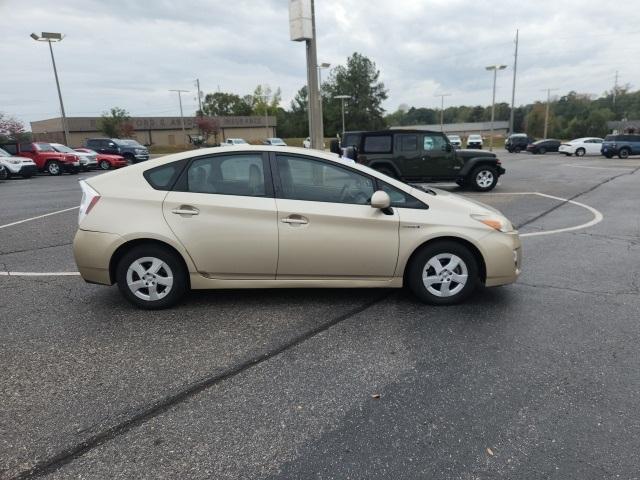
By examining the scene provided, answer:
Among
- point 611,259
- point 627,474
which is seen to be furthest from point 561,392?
point 611,259

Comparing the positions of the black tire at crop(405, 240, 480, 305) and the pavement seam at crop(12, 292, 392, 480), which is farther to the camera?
the black tire at crop(405, 240, 480, 305)

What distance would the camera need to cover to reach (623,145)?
98.8 feet

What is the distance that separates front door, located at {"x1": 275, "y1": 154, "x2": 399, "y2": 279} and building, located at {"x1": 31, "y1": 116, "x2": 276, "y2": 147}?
2171 inches

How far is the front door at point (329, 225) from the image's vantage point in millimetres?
4211

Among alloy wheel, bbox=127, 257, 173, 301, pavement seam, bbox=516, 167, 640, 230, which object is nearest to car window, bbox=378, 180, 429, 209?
alloy wheel, bbox=127, 257, 173, 301

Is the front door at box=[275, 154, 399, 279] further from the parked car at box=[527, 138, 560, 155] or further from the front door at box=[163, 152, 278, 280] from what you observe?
the parked car at box=[527, 138, 560, 155]

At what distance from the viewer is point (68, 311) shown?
14.6 feet

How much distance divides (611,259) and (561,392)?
3879 millimetres

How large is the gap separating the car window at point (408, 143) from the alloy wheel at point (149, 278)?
9896 mm

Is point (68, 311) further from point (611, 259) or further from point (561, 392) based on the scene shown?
point (611, 259)

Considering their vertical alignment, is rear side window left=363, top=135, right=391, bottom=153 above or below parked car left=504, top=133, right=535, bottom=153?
above

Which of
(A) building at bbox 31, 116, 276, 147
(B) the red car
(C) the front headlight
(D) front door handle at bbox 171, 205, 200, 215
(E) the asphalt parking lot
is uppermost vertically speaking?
(A) building at bbox 31, 116, 276, 147

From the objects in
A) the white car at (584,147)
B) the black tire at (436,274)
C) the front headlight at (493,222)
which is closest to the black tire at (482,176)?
the front headlight at (493,222)

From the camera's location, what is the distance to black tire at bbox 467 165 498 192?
1347 centimetres
